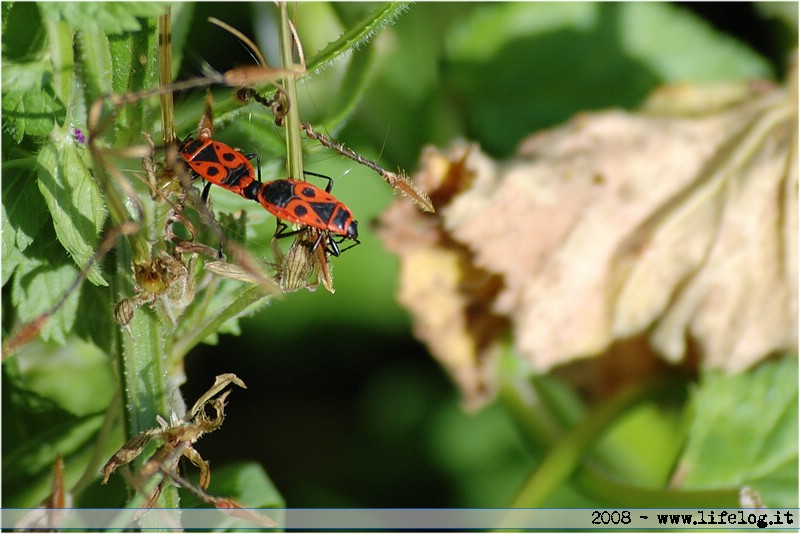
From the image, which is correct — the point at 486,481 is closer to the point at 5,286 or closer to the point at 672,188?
A: the point at 672,188

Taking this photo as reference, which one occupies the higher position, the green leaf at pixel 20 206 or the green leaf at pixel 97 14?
the green leaf at pixel 97 14

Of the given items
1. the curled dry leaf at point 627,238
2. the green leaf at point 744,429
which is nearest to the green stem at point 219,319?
the curled dry leaf at point 627,238

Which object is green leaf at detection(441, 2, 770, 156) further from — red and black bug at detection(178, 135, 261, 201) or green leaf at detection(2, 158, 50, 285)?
green leaf at detection(2, 158, 50, 285)

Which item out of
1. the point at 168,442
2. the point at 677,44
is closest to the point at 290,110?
the point at 168,442

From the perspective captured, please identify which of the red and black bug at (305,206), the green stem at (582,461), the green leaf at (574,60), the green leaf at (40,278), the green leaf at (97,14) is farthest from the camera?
the green leaf at (574,60)

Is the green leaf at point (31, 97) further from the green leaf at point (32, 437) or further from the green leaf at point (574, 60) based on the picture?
the green leaf at point (574, 60)

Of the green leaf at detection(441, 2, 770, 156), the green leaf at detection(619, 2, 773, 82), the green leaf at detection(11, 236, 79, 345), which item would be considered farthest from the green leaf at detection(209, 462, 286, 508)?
the green leaf at detection(619, 2, 773, 82)

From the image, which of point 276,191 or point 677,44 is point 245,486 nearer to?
point 276,191
